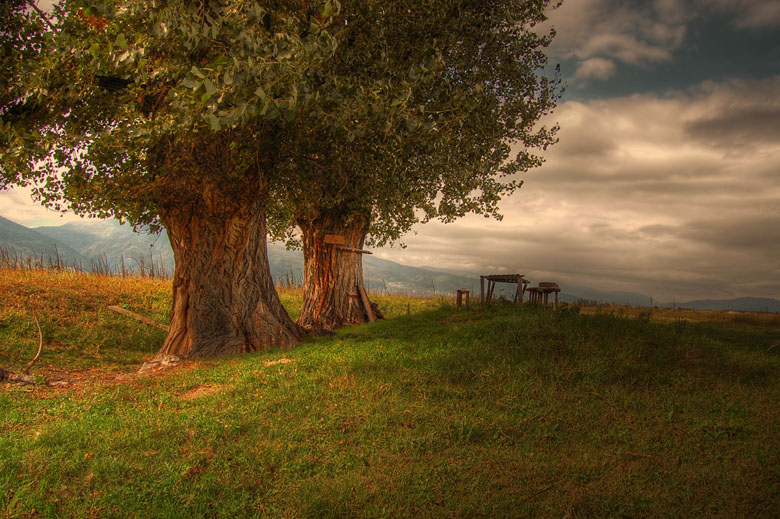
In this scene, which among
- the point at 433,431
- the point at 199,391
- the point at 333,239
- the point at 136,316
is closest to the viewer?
the point at 433,431

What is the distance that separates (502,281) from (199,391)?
12993 mm

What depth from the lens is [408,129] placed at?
1087cm

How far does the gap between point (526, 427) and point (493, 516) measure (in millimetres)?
2784

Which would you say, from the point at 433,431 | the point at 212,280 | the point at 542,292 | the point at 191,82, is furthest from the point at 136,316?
the point at 433,431

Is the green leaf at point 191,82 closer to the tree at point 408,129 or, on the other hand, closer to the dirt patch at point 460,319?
the tree at point 408,129

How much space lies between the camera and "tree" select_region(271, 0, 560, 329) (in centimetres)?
1346

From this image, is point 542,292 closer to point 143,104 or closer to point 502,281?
point 502,281

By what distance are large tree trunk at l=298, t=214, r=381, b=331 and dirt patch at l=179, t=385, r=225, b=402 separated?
1053cm

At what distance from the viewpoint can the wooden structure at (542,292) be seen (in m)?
18.6

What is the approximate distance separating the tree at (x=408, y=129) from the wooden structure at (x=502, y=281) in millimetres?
3999

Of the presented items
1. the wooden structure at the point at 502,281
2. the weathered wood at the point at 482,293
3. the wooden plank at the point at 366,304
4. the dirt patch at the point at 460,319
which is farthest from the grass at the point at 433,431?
the wooden plank at the point at 366,304

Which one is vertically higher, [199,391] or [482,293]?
[482,293]

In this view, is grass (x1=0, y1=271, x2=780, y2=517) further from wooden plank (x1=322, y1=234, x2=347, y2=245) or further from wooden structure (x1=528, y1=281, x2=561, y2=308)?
wooden plank (x1=322, y1=234, x2=347, y2=245)

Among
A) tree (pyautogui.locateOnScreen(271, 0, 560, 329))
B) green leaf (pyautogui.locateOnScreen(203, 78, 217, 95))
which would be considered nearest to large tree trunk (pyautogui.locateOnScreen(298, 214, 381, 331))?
tree (pyautogui.locateOnScreen(271, 0, 560, 329))
